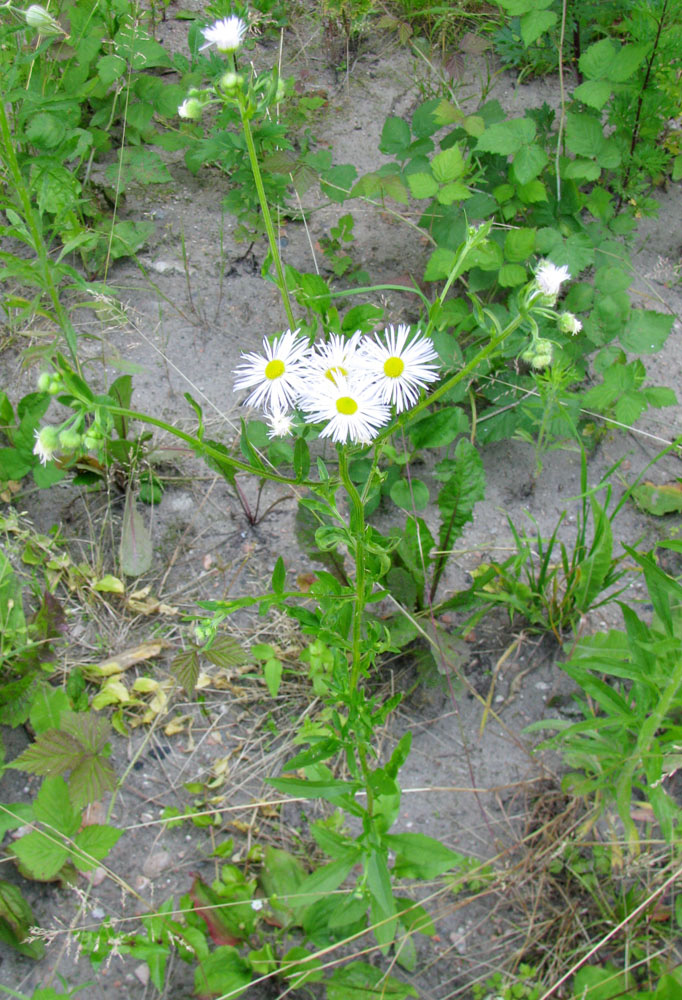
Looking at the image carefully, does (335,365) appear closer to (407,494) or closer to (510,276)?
(407,494)

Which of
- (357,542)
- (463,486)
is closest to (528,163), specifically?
(463,486)

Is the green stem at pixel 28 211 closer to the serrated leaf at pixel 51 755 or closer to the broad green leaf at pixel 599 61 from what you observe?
the serrated leaf at pixel 51 755

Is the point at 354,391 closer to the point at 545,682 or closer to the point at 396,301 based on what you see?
the point at 545,682

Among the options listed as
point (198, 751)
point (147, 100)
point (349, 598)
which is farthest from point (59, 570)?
point (147, 100)

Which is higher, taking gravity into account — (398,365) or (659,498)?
(398,365)

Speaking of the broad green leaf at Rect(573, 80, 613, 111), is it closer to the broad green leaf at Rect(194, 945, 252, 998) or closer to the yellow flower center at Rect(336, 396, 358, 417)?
the yellow flower center at Rect(336, 396, 358, 417)

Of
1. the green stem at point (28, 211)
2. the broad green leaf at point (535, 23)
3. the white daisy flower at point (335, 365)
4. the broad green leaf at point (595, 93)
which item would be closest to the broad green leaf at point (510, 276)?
the broad green leaf at point (595, 93)
